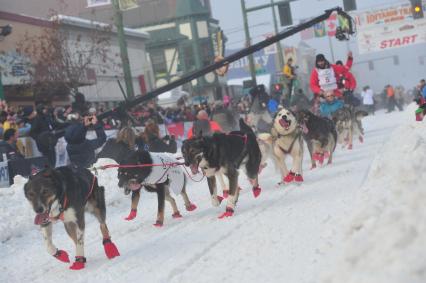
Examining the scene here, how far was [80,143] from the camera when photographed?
10508mm

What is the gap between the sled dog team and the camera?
5551 millimetres

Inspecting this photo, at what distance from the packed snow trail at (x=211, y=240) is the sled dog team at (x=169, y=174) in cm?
25

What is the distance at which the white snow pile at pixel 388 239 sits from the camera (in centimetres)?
270

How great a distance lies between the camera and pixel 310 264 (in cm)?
427

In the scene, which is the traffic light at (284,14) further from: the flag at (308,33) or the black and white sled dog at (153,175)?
the flag at (308,33)

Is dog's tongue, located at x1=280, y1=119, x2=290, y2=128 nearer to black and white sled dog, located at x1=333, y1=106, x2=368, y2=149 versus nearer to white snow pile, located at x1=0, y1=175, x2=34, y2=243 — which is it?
white snow pile, located at x1=0, y1=175, x2=34, y2=243

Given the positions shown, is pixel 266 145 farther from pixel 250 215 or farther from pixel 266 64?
pixel 266 64

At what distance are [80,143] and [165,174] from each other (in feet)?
11.2

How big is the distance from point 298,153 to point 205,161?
2286 mm

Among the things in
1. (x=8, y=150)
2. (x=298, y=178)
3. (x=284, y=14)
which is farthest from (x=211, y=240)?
(x=284, y=14)

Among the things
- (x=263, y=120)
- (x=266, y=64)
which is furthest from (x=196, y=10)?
(x=263, y=120)

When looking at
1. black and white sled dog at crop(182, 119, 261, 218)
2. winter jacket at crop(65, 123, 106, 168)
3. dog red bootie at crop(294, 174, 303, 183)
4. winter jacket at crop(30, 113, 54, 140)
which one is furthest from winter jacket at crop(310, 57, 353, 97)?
winter jacket at crop(30, 113, 54, 140)

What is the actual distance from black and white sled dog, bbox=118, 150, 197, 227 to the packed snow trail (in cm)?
37

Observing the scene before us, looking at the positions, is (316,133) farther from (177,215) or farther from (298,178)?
(177,215)
